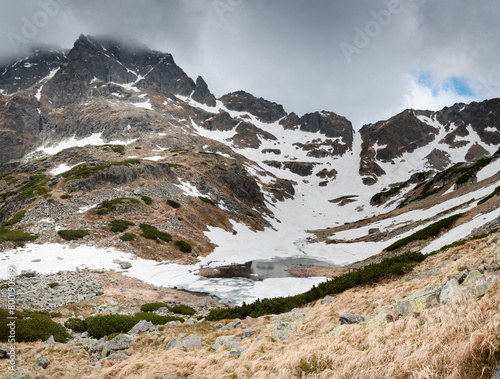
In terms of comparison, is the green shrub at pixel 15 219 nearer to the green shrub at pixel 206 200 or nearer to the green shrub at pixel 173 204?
the green shrub at pixel 173 204

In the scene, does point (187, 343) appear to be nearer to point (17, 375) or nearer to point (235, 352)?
point (235, 352)

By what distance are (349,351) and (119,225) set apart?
38.0 metres

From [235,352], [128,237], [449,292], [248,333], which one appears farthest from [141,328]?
[128,237]

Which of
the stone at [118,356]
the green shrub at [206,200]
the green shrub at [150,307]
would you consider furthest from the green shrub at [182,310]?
the green shrub at [206,200]

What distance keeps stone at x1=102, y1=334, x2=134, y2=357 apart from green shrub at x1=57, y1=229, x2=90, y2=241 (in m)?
26.8

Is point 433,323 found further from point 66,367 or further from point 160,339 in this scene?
point 66,367

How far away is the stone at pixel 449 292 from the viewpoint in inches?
218

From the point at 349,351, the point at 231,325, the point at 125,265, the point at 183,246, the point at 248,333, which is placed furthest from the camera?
the point at 183,246

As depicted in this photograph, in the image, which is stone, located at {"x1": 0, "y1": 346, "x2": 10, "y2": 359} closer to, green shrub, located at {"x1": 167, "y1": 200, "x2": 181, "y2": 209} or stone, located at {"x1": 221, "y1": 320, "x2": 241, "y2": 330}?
stone, located at {"x1": 221, "y1": 320, "x2": 241, "y2": 330}

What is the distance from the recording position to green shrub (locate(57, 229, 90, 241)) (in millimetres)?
30584

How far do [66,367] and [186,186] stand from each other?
6025 cm

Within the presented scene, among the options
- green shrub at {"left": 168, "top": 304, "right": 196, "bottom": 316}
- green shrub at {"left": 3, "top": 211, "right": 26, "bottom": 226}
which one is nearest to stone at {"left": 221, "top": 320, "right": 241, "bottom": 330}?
green shrub at {"left": 168, "top": 304, "right": 196, "bottom": 316}

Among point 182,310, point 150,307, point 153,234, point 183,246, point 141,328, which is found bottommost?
point 182,310

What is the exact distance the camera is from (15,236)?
28.1 m
